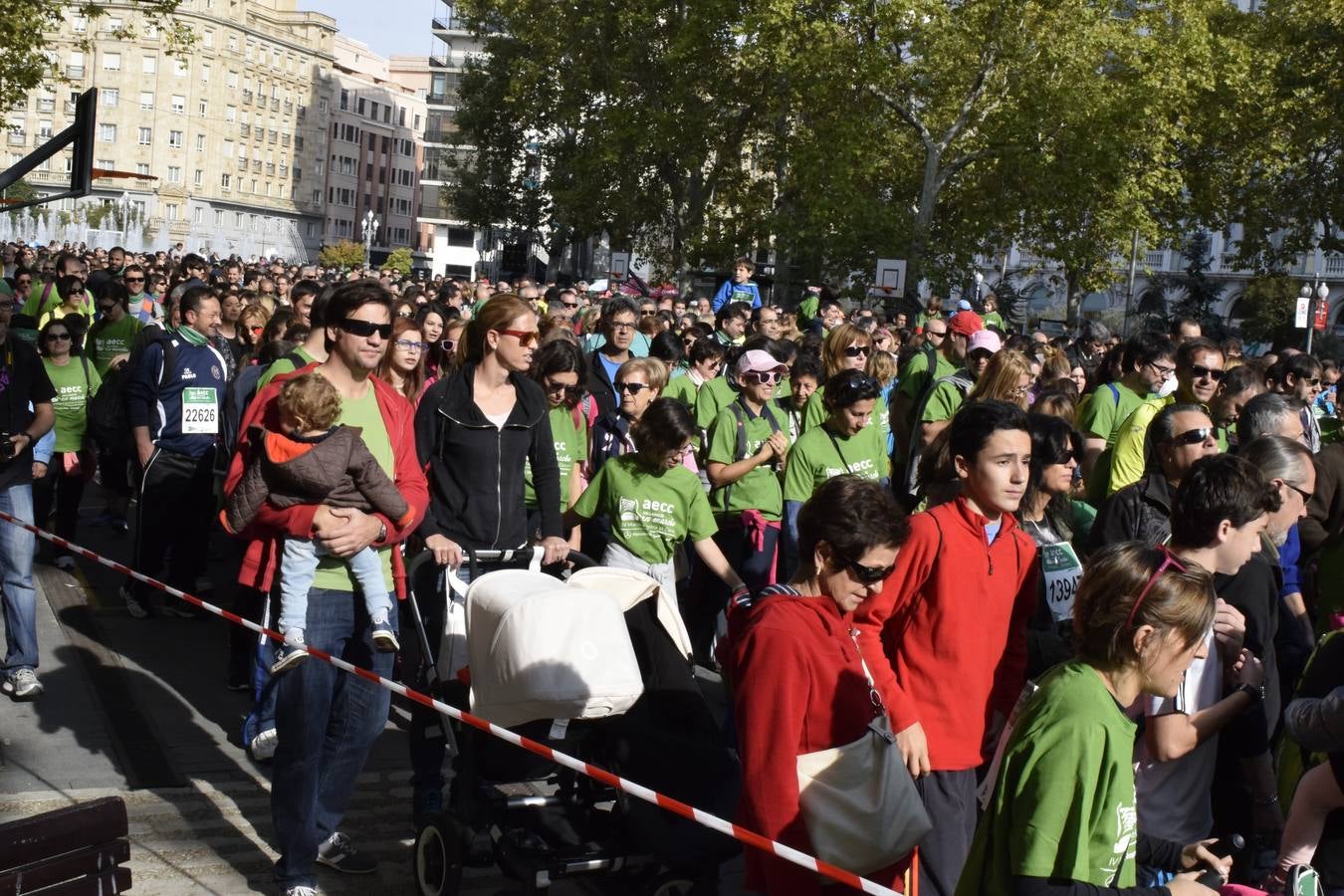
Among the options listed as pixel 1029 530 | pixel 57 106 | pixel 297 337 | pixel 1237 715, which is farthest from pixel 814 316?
pixel 57 106

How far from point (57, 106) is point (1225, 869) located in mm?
127299

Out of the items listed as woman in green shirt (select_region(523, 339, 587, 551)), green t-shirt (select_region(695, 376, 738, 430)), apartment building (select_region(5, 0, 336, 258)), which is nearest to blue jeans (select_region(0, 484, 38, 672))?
woman in green shirt (select_region(523, 339, 587, 551))

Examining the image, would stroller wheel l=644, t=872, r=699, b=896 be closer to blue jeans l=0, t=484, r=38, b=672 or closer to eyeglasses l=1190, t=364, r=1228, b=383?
blue jeans l=0, t=484, r=38, b=672

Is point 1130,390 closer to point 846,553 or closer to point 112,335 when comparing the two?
point 846,553

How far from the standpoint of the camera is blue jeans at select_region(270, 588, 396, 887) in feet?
17.3

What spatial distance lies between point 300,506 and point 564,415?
3204 mm

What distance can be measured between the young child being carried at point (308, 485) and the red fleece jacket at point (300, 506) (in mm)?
38

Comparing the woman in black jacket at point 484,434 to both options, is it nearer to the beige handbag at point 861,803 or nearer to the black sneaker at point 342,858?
the black sneaker at point 342,858

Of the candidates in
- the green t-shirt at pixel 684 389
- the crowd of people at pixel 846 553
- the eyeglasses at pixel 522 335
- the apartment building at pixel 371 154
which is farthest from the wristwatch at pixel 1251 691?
the apartment building at pixel 371 154

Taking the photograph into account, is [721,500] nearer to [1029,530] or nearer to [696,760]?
[1029,530]

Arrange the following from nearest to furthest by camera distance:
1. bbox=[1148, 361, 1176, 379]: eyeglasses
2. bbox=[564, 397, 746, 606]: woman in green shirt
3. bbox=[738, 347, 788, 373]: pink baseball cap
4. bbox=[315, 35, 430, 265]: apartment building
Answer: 1. bbox=[564, 397, 746, 606]: woman in green shirt
2. bbox=[1148, 361, 1176, 379]: eyeglasses
3. bbox=[738, 347, 788, 373]: pink baseball cap
4. bbox=[315, 35, 430, 265]: apartment building

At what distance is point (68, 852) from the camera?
4.47m

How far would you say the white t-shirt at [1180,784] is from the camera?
13.5 feet

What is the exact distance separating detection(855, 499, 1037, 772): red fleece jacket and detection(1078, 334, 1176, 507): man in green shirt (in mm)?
4086
